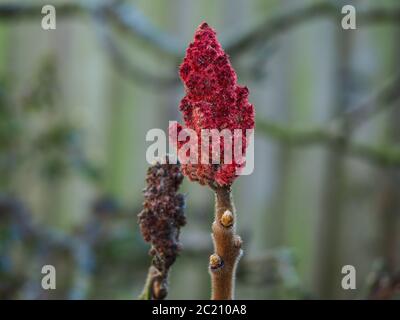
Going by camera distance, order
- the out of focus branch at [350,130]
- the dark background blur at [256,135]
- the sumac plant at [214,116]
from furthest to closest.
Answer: the dark background blur at [256,135], the out of focus branch at [350,130], the sumac plant at [214,116]

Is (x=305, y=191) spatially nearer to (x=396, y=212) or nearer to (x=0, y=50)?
(x=396, y=212)

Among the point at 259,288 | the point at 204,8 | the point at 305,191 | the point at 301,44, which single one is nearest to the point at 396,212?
the point at 305,191

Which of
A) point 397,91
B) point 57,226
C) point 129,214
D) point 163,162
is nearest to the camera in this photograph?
point 163,162

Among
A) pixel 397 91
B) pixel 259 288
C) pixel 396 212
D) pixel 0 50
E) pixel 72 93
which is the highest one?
pixel 0 50

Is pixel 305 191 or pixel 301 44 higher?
pixel 301 44

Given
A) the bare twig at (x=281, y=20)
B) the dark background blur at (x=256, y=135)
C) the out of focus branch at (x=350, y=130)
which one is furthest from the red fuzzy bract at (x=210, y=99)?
the dark background blur at (x=256, y=135)

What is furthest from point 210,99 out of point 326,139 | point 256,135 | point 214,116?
point 256,135

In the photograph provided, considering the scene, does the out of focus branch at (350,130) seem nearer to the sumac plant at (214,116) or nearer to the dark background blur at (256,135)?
the dark background blur at (256,135)
